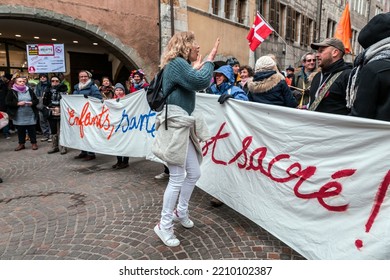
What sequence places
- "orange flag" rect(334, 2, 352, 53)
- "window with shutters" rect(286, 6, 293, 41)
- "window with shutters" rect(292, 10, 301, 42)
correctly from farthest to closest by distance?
"window with shutters" rect(292, 10, 301, 42) < "window with shutters" rect(286, 6, 293, 41) < "orange flag" rect(334, 2, 352, 53)

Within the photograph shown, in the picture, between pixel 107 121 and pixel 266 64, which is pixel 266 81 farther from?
pixel 107 121

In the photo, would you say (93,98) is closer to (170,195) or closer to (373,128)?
(170,195)

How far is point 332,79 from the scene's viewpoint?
288cm

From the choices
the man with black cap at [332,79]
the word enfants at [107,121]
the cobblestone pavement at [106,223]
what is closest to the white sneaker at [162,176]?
the cobblestone pavement at [106,223]

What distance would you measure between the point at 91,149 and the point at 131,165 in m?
0.90

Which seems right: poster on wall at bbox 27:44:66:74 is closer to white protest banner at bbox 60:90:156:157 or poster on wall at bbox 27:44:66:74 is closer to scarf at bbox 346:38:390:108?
white protest banner at bbox 60:90:156:157

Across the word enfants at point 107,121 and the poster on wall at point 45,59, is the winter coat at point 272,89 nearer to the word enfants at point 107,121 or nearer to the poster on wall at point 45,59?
the word enfants at point 107,121

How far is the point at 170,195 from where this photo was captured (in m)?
2.86

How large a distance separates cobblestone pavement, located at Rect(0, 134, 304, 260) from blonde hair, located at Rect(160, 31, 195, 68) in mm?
1731

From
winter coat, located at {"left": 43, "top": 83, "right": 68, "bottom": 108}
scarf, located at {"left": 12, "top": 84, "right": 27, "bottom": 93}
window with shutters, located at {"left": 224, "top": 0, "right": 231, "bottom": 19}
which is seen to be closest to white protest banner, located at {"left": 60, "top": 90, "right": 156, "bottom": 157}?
winter coat, located at {"left": 43, "top": 83, "right": 68, "bottom": 108}

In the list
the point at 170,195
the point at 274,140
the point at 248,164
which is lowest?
the point at 170,195

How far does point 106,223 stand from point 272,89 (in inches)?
95.2

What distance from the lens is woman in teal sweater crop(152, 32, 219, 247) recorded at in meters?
2.62
